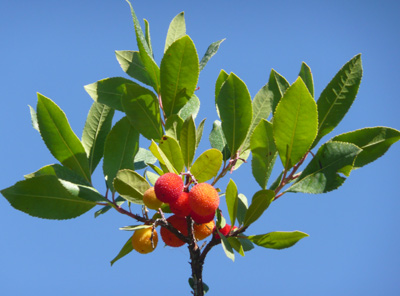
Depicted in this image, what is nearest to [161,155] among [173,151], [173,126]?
[173,151]

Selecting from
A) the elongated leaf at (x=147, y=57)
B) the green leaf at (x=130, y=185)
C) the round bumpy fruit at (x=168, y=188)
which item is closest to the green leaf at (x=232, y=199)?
the round bumpy fruit at (x=168, y=188)

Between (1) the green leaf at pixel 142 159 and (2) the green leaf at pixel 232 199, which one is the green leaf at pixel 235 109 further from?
(1) the green leaf at pixel 142 159

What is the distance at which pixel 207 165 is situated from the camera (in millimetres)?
1402

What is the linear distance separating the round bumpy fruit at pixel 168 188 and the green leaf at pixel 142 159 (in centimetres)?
45

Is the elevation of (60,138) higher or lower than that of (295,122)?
higher

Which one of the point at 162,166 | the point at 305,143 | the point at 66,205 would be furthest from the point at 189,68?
the point at 66,205

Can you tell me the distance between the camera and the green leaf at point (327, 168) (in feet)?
4.45

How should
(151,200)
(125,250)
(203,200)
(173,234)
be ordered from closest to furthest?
(203,200)
(151,200)
(173,234)
(125,250)

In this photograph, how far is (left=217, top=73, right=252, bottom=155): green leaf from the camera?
1.41m

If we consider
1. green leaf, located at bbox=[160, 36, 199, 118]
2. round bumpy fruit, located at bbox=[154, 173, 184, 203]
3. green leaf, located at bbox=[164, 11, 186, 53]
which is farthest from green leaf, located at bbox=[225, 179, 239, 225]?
green leaf, located at bbox=[164, 11, 186, 53]

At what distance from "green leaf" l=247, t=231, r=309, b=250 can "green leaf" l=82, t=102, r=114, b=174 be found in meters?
0.62

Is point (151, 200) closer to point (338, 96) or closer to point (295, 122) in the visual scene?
point (295, 122)

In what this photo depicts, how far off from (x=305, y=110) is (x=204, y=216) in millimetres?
441

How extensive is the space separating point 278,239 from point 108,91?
80 centimetres
